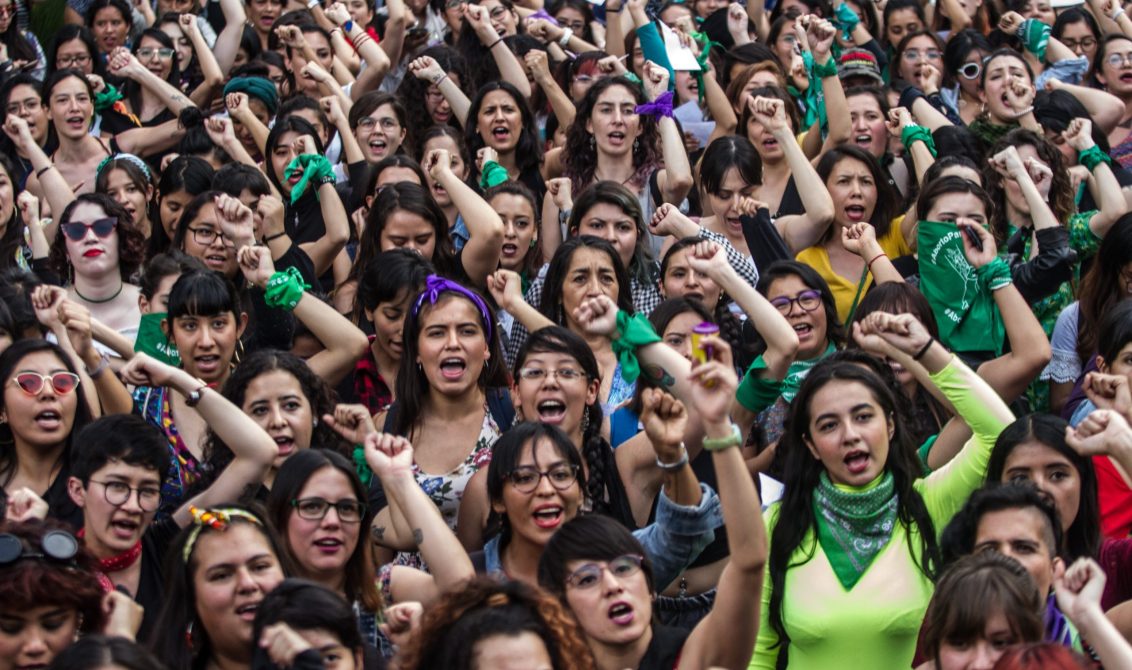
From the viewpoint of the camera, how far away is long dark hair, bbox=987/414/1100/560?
216 inches

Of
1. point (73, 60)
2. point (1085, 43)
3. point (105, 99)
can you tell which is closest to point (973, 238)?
point (1085, 43)

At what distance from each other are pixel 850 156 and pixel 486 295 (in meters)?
1.74

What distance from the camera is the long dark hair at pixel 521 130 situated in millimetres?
9672

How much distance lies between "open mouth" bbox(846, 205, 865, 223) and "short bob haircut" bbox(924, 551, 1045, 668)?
3.70 m

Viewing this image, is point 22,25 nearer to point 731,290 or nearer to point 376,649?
point 731,290

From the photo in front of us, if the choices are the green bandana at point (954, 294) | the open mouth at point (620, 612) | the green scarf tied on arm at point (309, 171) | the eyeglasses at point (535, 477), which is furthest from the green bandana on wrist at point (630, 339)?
the green scarf tied on arm at point (309, 171)

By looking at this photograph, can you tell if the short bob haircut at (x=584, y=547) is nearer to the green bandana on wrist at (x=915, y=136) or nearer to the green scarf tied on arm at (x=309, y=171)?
the green scarf tied on arm at (x=309, y=171)

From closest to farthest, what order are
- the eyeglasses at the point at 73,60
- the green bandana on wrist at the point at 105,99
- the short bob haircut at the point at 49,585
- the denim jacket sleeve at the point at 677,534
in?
the short bob haircut at the point at 49,585
the denim jacket sleeve at the point at 677,534
the green bandana on wrist at the point at 105,99
the eyeglasses at the point at 73,60

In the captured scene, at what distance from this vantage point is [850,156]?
8430mm

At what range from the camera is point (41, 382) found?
6.43 meters

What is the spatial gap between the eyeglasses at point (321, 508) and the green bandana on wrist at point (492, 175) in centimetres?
340

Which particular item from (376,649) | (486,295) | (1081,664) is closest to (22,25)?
(486,295)

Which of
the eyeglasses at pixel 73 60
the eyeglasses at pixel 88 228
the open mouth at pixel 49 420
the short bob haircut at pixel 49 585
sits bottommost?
the short bob haircut at pixel 49 585

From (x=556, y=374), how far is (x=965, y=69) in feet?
16.0
